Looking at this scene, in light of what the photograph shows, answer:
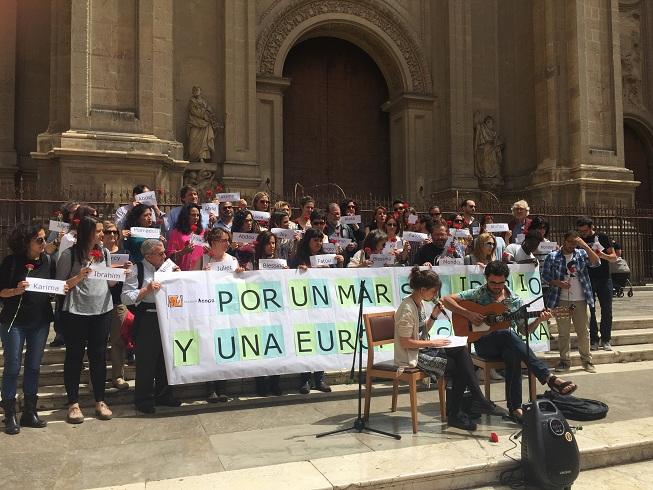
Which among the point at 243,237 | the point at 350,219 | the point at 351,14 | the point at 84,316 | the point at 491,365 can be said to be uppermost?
the point at 351,14

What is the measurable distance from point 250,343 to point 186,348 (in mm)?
738

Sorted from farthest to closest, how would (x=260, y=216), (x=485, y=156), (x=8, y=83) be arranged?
(x=485, y=156), (x=8, y=83), (x=260, y=216)

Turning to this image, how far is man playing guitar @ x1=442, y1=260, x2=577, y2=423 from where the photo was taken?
20.6ft

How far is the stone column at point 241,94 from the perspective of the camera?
1652cm

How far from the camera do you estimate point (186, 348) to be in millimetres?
6793

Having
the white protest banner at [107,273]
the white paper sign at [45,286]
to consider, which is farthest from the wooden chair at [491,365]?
the white paper sign at [45,286]

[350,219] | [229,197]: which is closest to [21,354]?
[229,197]

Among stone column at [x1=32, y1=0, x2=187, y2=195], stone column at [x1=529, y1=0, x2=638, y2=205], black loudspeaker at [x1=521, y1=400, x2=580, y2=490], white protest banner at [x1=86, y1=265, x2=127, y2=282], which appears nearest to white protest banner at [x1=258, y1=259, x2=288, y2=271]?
white protest banner at [x1=86, y1=265, x2=127, y2=282]

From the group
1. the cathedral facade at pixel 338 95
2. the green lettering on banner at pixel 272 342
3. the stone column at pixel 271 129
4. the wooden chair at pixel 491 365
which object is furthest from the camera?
the stone column at pixel 271 129

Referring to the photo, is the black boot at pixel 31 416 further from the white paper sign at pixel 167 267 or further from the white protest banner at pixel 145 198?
the white protest banner at pixel 145 198

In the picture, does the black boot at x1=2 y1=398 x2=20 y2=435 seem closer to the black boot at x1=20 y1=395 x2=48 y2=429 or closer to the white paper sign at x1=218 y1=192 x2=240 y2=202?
the black boot at x1=20 y1=395 x2=48 y2=429

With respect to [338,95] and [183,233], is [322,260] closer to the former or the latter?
Result: [183,233]

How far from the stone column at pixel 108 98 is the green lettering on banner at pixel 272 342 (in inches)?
295

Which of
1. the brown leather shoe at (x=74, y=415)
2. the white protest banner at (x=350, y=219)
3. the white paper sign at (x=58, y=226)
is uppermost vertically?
the white protest banner at (x=350, y=219)
